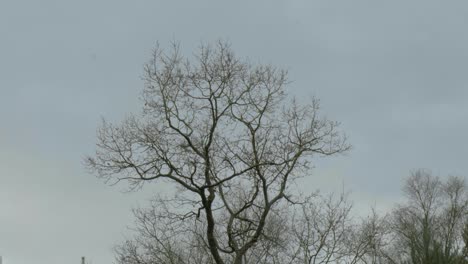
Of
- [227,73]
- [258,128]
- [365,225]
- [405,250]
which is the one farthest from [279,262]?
[405,250]

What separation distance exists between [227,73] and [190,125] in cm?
182

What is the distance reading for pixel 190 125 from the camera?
1981cm

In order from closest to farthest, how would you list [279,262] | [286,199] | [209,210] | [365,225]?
1. [209,210]
2. [286,199]
3. [279,262]
4. [365,225]

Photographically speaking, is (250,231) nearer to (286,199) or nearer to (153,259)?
(286,199)

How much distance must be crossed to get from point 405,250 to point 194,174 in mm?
25408

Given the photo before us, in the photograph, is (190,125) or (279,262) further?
(279,262)

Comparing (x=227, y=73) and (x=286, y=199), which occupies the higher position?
(x=227, y=73)

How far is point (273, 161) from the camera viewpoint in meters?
20.2

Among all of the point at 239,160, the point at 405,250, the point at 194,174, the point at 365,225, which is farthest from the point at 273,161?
the point at 405,250

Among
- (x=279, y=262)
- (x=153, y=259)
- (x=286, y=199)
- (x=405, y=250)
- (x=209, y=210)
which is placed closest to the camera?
(x=209, y=210)

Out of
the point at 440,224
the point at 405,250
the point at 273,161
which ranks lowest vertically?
the point at 273,161

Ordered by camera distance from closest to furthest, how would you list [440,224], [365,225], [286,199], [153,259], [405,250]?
[286,199] → [153,259] → [365,225] → [405,250] → [440,224]

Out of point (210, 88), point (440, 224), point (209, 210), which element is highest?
point (440, 224)

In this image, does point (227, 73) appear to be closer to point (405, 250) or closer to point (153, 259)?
point (153, 259)
